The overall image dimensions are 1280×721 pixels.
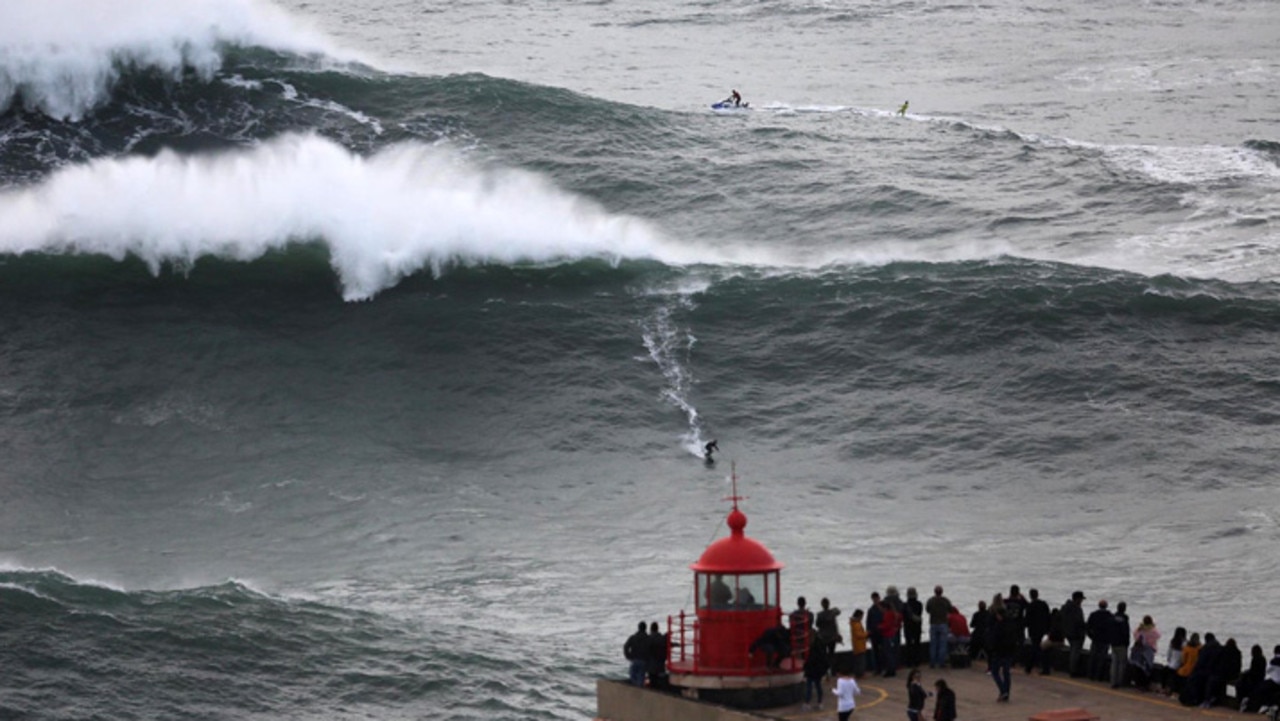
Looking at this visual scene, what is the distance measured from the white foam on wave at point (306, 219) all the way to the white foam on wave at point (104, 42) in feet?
Answer: 15.6

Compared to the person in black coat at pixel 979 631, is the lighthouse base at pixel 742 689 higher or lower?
lower

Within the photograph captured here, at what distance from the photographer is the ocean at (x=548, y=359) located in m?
26.7

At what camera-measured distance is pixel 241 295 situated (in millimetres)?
39594

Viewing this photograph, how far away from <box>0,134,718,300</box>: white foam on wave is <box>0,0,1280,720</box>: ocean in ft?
0.36

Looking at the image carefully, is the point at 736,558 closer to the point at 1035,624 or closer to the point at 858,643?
the point at 858,643

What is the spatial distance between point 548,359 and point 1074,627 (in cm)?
1679

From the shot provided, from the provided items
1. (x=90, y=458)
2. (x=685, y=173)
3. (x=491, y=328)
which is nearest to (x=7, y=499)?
(x=90, y=458)

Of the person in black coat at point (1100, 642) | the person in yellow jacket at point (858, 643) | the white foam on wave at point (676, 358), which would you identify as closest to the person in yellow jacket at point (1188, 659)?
the person in black coat at point (1100, 642)

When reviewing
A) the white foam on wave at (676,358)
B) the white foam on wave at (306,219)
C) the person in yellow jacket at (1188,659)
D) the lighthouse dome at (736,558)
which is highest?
the white foam on wave at (306,219)

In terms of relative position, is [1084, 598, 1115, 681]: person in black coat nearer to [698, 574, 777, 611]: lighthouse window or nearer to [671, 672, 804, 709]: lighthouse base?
[671, 672, 804, 709]: lighthouse base

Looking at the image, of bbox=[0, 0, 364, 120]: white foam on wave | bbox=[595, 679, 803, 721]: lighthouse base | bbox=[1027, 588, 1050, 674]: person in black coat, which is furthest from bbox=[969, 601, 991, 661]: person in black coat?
bbox=[0, 0, 364, 120]: white foam on wave

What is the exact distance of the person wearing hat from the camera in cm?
2155

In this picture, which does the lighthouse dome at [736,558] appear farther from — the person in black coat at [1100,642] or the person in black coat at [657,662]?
the person in black coat at [1100,642]

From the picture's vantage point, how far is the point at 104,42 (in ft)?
166
